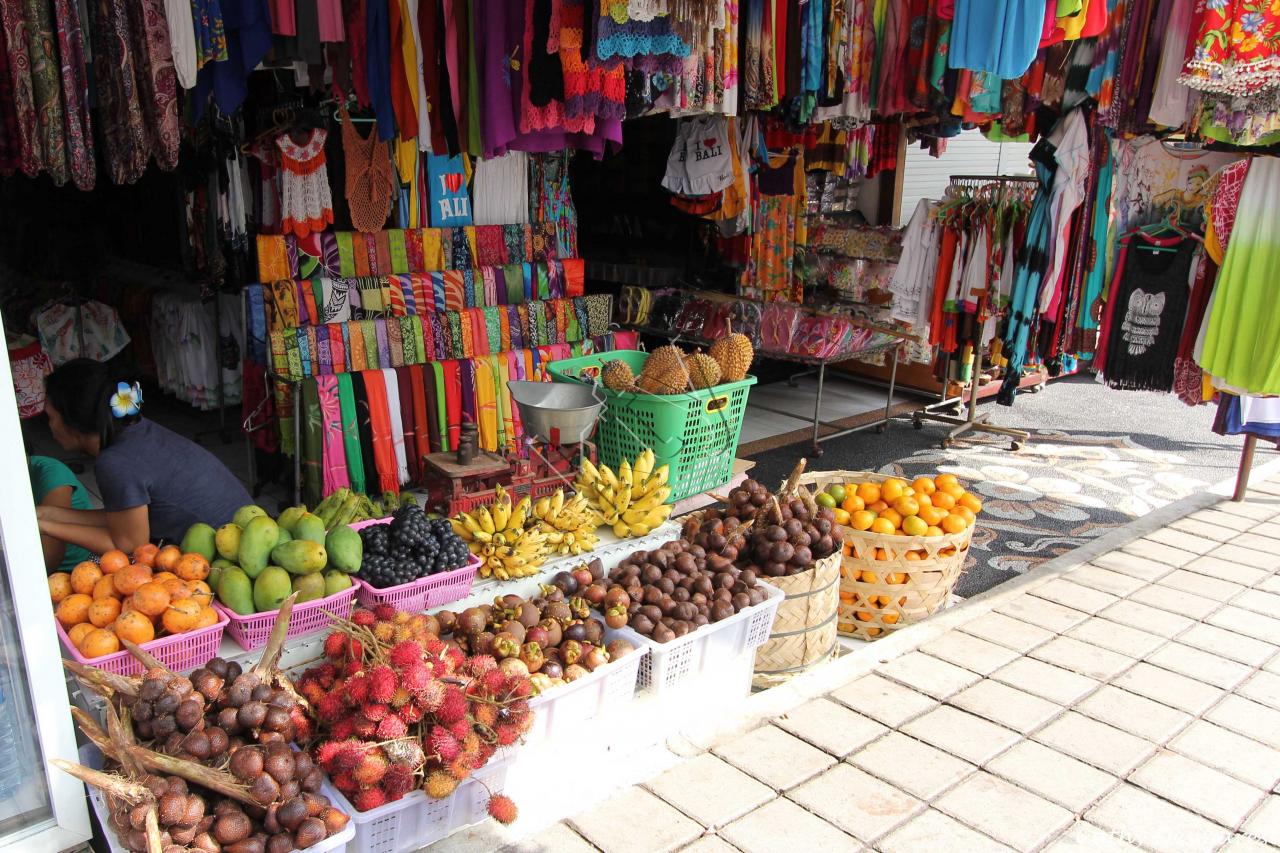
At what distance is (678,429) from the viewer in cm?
329

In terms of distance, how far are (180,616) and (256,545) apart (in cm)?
30

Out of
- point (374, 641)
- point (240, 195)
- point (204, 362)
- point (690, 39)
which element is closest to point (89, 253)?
point (204, 362)

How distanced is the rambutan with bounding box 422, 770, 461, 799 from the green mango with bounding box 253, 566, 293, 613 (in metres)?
0.68

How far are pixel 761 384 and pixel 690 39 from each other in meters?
4.90

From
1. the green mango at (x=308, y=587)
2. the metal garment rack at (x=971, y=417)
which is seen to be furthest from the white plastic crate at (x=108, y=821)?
the metal garment rack at (x=971, y=417)

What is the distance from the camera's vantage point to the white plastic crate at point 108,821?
1903 millimetres

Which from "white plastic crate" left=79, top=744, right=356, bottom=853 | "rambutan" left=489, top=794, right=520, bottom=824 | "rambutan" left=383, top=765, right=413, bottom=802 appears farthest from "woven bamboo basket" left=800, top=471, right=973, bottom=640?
"white plastic crate" left=79, top=744, right=356, bottom=853

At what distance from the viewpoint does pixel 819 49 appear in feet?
17.0

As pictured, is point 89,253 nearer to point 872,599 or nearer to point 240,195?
point 240,195

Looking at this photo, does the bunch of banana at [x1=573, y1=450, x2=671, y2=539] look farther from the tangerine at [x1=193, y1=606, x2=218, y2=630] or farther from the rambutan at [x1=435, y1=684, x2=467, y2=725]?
the tangerine at [x1=193, y1=606, x2=218, y2=630]

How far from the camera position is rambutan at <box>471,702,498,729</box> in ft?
7.18

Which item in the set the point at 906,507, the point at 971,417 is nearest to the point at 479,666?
the point at 906,507

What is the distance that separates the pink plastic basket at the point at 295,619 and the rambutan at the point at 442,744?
456mm

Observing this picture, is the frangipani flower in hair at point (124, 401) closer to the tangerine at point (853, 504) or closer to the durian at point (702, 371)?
the durian at point (702, 371)
